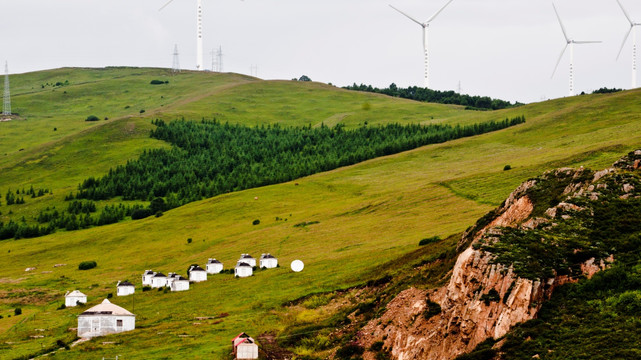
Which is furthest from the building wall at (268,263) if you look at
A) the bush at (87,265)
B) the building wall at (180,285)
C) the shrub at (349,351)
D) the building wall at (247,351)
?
the shrub at (349,351)

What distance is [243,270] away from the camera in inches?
4990

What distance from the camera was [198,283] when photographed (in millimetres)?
127688

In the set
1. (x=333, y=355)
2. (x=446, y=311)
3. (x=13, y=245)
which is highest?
(x=446, y=311)

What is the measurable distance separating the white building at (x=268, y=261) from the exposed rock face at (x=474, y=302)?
186 feet

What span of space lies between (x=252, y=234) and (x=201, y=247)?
11.0 m

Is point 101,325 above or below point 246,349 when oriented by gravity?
below

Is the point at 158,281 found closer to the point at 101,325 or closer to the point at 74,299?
the point at 74,299

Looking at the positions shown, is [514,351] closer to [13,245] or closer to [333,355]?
[333,355]

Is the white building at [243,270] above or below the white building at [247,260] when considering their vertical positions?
below

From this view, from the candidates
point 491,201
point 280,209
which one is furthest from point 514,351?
point 280,209

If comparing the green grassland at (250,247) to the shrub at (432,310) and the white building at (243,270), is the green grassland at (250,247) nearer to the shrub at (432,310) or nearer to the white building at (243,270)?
the white building at (243,270)

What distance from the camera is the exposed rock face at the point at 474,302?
5294 centimetres

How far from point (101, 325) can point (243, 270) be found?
99.1 feet

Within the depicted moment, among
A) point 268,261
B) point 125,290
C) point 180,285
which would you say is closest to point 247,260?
point 268,261
